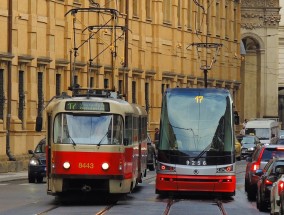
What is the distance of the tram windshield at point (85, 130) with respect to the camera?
31250 mm

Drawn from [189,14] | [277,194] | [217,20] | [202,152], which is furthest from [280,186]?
[217,20]

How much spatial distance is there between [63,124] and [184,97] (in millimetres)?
4569

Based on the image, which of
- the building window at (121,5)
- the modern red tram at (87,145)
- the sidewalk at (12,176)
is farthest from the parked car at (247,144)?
the modern red tram at (87,145)

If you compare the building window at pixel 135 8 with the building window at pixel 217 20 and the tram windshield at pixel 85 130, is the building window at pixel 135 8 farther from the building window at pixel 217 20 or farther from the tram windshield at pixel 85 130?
the tram windshield at pixel 85 130

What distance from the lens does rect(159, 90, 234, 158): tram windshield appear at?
112 ft

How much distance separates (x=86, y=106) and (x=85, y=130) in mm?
629

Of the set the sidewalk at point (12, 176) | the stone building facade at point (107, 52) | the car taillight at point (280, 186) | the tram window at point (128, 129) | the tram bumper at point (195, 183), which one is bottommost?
the sidewalk at point (12, 176)

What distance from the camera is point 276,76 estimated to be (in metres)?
119

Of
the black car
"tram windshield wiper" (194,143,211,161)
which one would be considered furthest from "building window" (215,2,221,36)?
"tram windshield wiper" (194,143,211,161)

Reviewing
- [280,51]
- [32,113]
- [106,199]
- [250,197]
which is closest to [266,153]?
[250,197]

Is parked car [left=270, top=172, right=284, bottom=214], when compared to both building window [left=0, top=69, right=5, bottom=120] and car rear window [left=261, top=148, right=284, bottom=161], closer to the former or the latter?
car rear window [left=261, top=148, right=284, bottom=161]

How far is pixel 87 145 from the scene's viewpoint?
3112cm

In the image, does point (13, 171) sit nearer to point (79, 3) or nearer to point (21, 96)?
point (21, 96)

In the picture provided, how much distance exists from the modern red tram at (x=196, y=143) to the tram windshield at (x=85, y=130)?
290cm
